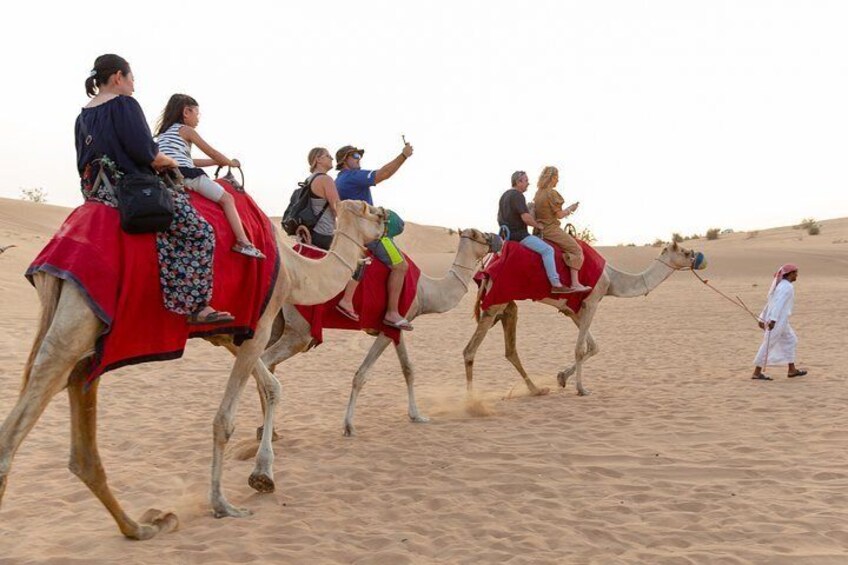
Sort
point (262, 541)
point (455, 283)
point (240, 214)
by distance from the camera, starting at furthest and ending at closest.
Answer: point (455, 283) < point (240, 214) < point (262, 541)

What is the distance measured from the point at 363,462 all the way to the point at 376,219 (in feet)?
7.19

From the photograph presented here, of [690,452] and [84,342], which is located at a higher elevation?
[84,342]

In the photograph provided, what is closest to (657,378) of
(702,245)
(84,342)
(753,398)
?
(753,398)

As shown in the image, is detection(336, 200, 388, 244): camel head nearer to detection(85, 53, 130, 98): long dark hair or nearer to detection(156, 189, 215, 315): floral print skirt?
detection(156, 189, 215, 315): floral print skirt

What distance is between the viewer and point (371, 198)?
25.3 feet

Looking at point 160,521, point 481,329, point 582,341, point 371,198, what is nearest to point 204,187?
point 160,521

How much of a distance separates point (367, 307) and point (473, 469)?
211cm

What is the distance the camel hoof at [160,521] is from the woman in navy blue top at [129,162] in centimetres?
145

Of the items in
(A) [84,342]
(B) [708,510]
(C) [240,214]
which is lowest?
(B) [708,510]

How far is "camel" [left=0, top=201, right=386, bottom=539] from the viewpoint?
391cm

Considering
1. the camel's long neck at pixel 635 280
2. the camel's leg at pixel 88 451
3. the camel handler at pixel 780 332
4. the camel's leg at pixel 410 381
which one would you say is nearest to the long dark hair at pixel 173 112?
the camel's leg at pixel 88 451

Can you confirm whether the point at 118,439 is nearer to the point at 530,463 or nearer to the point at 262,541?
the point at 262,541

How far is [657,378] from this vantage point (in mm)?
11430

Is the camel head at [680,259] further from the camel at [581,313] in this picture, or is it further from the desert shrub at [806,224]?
the desert shrub at [806,224]
